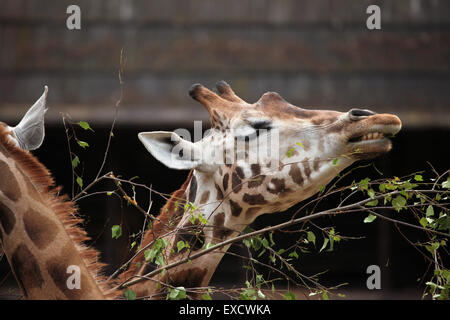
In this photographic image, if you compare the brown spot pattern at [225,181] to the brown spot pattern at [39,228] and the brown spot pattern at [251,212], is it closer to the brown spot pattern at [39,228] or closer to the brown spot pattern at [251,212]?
the brown spot pattern at [251,212]

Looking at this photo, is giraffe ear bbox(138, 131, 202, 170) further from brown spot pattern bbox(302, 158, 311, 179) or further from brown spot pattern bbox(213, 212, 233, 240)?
brown spot pattern bbox(302, 158, 311, 179)

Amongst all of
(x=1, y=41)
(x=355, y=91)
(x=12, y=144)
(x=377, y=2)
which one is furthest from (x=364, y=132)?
(x=1, y=41)

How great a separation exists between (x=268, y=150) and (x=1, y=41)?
16.0 ft

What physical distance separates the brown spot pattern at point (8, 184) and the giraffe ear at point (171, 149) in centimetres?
79

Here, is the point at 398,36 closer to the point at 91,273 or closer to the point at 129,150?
the point at 129,150

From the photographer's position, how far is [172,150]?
10.7ft

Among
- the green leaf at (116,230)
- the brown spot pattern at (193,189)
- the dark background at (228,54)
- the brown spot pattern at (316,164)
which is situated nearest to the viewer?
the green leaf at (116,230)

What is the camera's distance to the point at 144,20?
7164mm

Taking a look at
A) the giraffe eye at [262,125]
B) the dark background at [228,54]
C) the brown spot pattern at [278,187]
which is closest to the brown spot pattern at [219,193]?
the brown spot pattern at [278,187]

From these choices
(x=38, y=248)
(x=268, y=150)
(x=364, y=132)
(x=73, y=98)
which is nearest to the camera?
(x=38, y=248)

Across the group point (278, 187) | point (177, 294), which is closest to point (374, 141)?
point (278, 187)

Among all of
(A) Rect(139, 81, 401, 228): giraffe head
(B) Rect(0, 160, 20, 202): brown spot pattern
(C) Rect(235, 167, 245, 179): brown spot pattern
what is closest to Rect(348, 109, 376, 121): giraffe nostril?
(A) Rect(139, 81, 401, 228): giraffe head

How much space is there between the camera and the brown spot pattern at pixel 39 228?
8.39 ft

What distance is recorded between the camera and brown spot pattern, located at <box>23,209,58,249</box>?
101 inches
